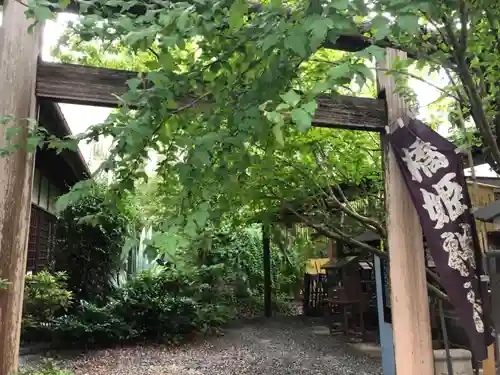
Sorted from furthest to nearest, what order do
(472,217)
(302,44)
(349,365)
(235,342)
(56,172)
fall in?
(235,342) < (56,172) < (349,365) < (472,217) < (302,44)

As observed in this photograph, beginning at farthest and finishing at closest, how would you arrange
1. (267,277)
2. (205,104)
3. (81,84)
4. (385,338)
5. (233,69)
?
(267,277) < (385,338) < (81,84) < (205,104) < (233,69)

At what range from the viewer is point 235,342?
371 inches

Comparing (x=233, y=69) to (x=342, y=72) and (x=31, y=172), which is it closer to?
(x=342, y=72)

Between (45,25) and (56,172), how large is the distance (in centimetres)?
577

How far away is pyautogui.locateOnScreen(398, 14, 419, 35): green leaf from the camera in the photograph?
5.57 ft

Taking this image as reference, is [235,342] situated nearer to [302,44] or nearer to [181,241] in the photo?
[181,241]

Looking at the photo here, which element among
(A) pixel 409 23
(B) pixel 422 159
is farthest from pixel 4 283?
(B) pixel 422 159

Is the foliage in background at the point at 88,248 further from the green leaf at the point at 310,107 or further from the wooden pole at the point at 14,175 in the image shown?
the green leaf at the point at 310,107

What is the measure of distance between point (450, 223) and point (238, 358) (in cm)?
578

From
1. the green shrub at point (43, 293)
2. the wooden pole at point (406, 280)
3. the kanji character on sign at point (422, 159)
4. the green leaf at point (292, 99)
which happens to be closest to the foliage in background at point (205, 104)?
the green leaf at point (292, 99)

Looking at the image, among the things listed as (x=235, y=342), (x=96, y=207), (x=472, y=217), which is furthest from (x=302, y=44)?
(x=235, y=342)

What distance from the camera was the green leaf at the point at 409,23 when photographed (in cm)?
170

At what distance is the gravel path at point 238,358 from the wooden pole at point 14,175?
14.8 ft

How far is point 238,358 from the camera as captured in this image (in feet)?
26.7
